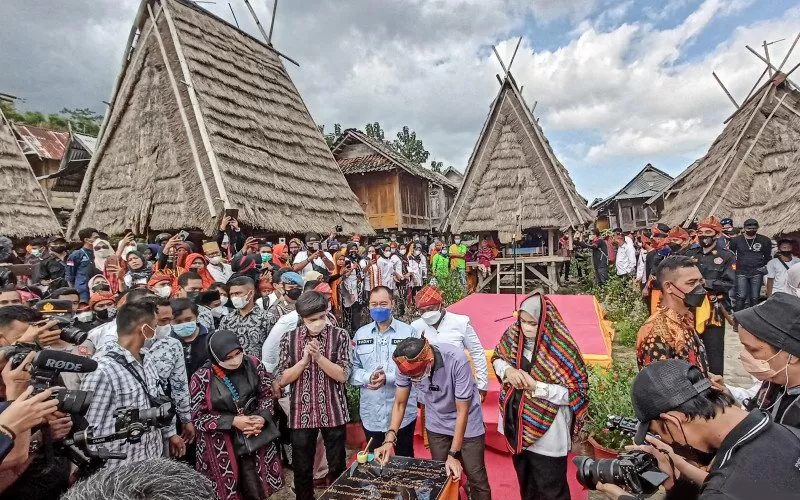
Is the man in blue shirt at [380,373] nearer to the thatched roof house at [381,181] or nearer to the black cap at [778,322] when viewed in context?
the black cap at [778,322]

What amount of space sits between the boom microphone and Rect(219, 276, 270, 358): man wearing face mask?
2.00 meters

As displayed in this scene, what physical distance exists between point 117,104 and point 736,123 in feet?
56.0

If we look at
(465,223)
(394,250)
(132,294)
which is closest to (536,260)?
(465,223)

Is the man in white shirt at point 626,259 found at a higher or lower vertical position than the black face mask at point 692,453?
higher

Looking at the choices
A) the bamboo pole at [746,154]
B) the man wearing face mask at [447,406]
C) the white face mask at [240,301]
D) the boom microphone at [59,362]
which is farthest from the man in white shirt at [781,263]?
the boom microphone at [59,362]

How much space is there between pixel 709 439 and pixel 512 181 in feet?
34.4

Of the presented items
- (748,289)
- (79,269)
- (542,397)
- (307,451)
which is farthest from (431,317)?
(748,289)

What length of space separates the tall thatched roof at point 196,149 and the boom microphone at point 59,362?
5601 mm

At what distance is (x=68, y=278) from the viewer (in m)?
6.64

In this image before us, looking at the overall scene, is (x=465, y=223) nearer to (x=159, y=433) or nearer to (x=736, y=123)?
(x=736, y=123)

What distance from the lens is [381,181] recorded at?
58.9 ft

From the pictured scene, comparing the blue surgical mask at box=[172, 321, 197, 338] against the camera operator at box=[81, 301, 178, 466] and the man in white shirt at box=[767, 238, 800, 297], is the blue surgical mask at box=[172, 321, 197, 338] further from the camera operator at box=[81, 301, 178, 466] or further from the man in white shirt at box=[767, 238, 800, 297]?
the man in white shirt at box=[767, 238, 800, 297]

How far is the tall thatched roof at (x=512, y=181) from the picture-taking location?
1106 cm

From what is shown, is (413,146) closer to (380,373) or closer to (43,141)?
(43,141)
